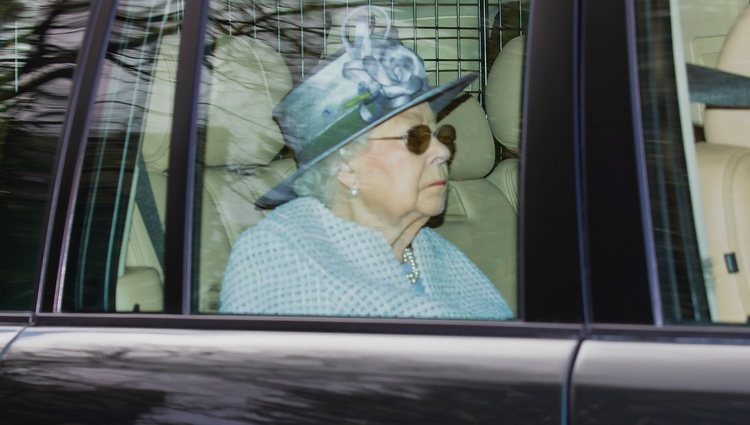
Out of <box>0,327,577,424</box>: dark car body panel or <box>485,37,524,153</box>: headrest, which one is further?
<box>485,37,524,153</box>: headrest

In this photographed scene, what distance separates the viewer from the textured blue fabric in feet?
5.99

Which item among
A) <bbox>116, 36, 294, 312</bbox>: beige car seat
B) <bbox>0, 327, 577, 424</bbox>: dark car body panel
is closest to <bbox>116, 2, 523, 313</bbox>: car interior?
<bbox>116, 36, 294, 312</bbox>: beige car seat

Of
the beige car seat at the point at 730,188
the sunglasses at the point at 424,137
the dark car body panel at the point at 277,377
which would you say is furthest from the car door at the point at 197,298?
the beige car seat at the point at 730,188

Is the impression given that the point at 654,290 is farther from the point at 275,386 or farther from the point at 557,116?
A: the point at 275,386

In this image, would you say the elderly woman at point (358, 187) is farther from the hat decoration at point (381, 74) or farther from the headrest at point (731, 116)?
the headrest at point (731, 116)

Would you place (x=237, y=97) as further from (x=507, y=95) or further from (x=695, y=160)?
(x=695, y=160)

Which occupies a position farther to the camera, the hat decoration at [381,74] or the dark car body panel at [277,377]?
the hat decoration at [381,74]

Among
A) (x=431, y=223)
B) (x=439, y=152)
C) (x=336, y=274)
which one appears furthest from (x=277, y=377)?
(x=439, y=152)

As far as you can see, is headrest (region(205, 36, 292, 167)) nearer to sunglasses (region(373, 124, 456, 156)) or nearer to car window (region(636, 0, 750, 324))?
sunglasses (region(373, 124, 456, 156))

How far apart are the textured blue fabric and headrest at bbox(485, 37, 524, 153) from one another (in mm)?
234

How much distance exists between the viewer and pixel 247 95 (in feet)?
6.69

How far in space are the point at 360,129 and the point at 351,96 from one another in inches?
2.6

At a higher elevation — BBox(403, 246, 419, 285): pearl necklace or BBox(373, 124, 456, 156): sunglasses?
BBox(373, 124, 456, 156): sunglasses

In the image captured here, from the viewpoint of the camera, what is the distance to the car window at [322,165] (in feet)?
6.29
